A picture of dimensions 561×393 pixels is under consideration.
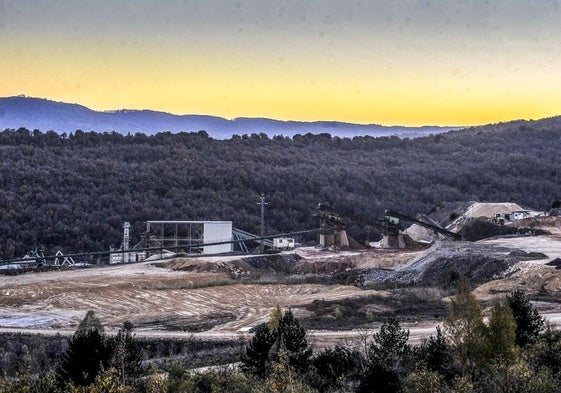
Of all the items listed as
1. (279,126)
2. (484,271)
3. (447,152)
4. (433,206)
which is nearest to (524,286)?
(484,271)

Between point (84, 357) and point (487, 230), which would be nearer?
point (84, 357)

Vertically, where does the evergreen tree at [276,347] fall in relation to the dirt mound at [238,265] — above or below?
above

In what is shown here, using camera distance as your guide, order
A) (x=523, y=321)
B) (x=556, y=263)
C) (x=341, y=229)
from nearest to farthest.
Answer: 1. (x=523, y=321)
2. (x=556, y=263)
3. (x=341, y=229)

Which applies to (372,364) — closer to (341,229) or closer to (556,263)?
(556,263)

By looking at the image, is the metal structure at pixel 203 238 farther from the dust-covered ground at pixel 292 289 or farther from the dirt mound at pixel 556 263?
the dirt mound at pixel 556 263

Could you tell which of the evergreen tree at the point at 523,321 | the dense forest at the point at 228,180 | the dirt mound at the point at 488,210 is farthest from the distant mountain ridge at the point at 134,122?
the evergreen tree at the point at 523,321

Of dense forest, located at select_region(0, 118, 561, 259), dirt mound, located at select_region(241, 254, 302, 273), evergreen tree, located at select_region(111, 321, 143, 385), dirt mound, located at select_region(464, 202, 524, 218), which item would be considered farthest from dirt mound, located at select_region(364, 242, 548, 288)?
dense forest, located at select_region(0, 118, 561, 259)

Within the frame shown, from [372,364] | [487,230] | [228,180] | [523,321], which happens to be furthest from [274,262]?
[372,364]
